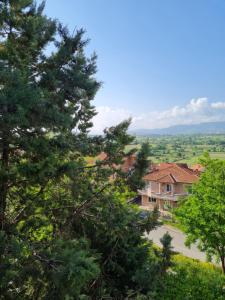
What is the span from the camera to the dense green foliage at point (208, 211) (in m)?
22.6

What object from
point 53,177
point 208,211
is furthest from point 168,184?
point 53,177

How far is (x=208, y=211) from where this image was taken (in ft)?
75.9

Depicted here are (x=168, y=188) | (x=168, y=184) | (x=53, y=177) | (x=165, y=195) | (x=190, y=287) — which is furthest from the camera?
(x=168, y=188)

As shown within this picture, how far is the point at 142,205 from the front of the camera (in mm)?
59781

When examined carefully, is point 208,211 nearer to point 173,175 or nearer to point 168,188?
point 173,175

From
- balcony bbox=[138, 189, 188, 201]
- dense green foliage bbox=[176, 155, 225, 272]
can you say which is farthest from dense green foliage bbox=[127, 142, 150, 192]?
balcony bbox=[138, 189, 188, 201]

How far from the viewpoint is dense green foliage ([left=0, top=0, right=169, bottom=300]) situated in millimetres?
7441

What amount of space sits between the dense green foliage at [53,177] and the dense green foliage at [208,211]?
35.7ft

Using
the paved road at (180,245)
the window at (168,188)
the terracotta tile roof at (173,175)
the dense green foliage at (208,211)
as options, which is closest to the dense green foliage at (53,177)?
the dense green foliage at (208,211)

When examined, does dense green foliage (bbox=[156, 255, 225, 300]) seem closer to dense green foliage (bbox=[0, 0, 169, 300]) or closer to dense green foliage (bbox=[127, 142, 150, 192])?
dense green foliage (bbox=[0, 0, 169, 300])

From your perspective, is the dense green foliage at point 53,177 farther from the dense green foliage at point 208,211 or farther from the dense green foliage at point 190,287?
the dense green foliage at point 208,211

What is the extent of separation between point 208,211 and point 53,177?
16.6m

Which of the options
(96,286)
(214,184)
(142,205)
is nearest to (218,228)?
(214,184)

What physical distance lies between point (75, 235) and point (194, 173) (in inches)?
1787
